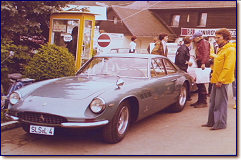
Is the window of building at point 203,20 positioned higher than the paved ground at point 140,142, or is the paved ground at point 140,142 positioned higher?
the window of building at point 203,20

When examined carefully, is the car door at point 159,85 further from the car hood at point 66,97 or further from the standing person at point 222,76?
the standing person at point 222,76

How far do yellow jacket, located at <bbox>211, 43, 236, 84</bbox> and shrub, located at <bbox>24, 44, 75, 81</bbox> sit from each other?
3539 millimetres

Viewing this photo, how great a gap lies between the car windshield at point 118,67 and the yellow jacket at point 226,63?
1.33 m

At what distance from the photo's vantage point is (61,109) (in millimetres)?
4609

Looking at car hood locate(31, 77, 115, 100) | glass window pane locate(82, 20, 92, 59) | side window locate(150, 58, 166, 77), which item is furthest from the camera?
glass window pane locate(82, 20, 92, 59)

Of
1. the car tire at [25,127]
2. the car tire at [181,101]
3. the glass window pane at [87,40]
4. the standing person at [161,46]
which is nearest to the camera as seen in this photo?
the car tire at [25,127]

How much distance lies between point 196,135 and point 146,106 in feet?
3.21

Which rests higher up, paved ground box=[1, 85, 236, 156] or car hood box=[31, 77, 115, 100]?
car hood box=[31, 77, 115, 100]

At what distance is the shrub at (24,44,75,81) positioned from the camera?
732 centimetres

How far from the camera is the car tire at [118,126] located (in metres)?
4.82

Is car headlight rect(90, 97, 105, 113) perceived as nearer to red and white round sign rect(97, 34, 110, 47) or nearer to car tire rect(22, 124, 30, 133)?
car tire rect(22, 124, 30, 133)

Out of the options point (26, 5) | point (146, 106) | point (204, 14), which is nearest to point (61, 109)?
point (146, 106)

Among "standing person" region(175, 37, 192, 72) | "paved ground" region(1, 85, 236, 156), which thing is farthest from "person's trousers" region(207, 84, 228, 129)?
"standing person" region(175, 37, 192, 72)

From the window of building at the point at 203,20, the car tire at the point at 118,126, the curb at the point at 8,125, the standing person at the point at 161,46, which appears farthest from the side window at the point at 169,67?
the window of building at the point at 203,20
